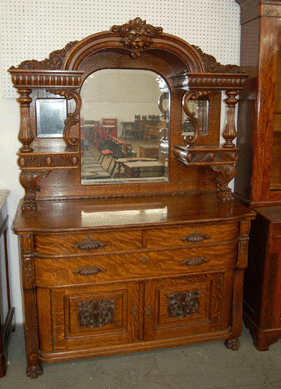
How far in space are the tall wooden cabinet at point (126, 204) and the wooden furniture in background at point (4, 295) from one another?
0.17 metres

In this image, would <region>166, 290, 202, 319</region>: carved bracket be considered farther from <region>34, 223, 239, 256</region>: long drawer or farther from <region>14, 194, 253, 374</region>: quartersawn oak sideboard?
<region>34, 223, 239, 256</region>: long drawer

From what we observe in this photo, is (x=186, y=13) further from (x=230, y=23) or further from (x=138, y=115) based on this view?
(x=138, y=115)

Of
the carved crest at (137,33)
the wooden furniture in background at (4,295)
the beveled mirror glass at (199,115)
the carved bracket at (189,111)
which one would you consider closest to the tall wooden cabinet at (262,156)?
the beveled mirror glass at (199,115)

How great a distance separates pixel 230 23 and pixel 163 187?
4.54 ft

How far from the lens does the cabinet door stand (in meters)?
2.59

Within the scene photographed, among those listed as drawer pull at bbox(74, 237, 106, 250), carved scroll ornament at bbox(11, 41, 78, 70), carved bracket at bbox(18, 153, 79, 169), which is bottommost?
drawer pull at bbox(74, 237, 106, 250)

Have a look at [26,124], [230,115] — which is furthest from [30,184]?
[230,115]

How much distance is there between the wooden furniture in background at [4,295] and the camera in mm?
2686

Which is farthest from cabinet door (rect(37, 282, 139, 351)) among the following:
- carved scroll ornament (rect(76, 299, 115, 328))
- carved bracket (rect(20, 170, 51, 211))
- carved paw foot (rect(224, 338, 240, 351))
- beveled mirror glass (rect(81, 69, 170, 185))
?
beveled mirror glass (rect(81, 69, 170, 185))

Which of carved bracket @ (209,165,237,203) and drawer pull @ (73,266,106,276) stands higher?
carved bracket @ (209,165,237,203)

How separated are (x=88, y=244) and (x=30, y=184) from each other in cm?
59

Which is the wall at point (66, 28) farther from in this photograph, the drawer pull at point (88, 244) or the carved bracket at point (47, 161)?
the drawer pull at point (88, 244)

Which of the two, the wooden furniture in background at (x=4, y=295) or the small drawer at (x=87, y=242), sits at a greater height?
the small drawer at (x=87, y=242)

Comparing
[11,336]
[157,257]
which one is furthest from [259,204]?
[11,336]
